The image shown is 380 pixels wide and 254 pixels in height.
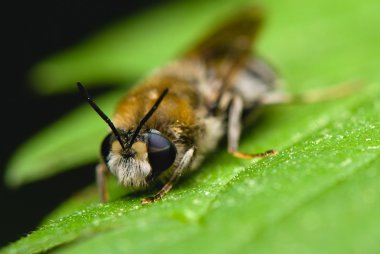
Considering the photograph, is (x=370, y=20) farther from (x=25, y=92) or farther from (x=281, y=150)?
(x=25, y=92)

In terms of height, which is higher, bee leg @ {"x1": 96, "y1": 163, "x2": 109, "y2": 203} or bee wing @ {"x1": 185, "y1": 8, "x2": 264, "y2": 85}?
bee wing @ {"x1": 185, "y1": 8, "x2": 264, "y2": 85}

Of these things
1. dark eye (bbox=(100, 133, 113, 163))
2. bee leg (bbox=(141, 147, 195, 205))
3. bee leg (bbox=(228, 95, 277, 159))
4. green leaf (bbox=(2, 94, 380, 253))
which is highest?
dark eye (bbox=(100, 133, 113, 163))

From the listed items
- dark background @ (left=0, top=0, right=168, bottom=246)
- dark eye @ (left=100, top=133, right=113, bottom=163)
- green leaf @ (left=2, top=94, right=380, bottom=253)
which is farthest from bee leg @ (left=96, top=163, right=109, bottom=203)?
dark background @ (left=0, top=0, right=168, bottom=246)

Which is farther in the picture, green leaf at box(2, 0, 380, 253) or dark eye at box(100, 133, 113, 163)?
dark eye at box(100, 133, 113, 163)

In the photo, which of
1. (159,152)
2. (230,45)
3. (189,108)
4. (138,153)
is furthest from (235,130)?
(230,45)

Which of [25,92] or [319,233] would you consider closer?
[319,233]

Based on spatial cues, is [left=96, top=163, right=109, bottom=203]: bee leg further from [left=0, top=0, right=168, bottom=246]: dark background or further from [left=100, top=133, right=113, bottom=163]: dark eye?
[left=0, top=0, right=168, bottom=246]: dark background

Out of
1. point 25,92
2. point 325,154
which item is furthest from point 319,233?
point 25,92
